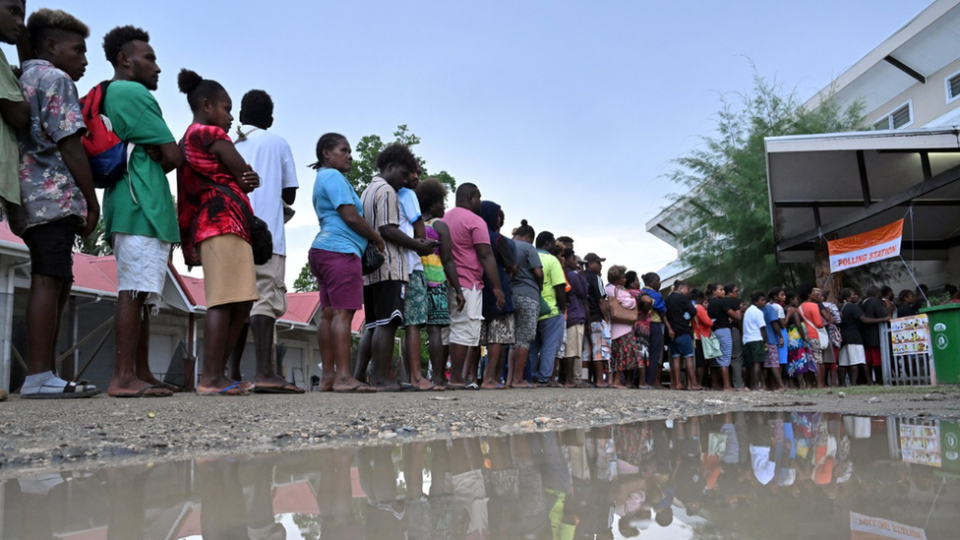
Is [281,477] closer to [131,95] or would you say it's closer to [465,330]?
[131,95]

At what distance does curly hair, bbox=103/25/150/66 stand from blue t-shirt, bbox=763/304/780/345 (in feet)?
27.9

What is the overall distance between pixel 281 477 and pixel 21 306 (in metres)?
12.8

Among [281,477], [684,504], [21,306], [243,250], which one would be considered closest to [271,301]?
[243,250]

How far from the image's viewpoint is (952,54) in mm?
14367

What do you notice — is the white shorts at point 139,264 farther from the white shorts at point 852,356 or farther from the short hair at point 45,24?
the white shorts at point 852,356

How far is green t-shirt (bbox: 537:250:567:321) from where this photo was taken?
7.15 m

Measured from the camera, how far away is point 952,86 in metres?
14.6

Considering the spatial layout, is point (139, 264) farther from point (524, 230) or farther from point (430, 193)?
point (524, 230)

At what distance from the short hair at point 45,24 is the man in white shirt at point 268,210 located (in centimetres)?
117

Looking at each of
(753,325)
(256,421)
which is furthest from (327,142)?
(753,325)

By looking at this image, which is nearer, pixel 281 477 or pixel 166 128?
pixel 281 477

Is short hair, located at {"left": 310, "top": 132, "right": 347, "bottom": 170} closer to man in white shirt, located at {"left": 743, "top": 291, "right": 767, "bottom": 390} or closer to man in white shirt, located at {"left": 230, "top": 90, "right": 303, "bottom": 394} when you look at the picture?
man in white shirt, located at {"left": 230, "top": 90, "right": 303, "bottom": 394}

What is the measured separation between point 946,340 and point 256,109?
24.4ft

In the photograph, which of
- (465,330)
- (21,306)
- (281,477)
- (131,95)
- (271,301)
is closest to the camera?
(281,477)
